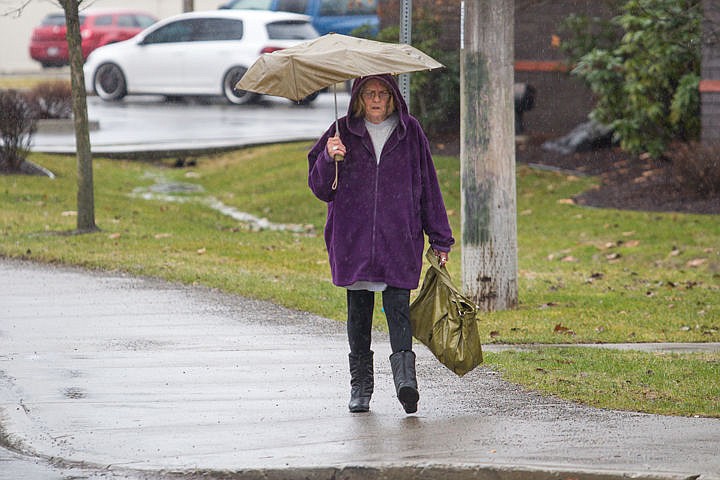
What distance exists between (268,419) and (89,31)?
98.7ft

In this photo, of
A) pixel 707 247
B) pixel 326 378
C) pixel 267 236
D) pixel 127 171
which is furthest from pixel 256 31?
pixel 326 378

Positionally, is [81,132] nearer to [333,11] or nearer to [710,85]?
[710,85]

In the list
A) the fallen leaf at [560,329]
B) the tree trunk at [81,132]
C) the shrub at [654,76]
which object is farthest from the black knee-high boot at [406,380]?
the shrub at [654,76]

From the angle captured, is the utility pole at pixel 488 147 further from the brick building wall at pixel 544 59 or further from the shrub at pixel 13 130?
the brick building wall at pixel 544 59

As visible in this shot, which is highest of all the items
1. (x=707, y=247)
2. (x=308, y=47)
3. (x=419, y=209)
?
(x=308, y=47)

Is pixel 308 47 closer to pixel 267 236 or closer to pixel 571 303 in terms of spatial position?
pixel 571 303

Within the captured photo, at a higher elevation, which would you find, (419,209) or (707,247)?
(419,209)

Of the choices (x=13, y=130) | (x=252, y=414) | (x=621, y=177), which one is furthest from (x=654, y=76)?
(x=252, y=414)

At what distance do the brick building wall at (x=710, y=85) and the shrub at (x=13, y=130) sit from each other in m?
8.69

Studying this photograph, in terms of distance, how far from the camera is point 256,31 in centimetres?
2662

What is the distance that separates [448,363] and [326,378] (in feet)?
3.53

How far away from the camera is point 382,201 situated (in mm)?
6457

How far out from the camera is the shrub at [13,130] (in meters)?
17.0

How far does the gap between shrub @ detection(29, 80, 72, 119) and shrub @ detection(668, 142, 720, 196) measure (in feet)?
36.6
